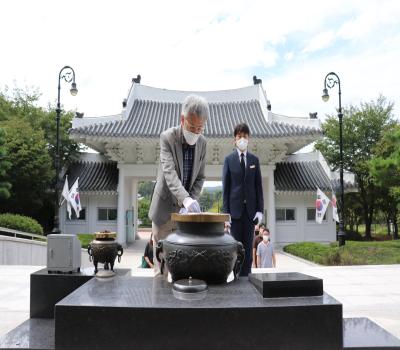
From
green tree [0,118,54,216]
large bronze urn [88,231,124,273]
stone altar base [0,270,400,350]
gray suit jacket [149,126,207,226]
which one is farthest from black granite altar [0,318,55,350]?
green tree [0,118,54,216]

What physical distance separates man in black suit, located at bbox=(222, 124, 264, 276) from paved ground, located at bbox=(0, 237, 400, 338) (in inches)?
55.0

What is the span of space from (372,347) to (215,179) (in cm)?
1633

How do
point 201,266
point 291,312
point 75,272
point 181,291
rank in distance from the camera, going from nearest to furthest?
point 291,312, point 181,291, point 201,266, point 75,272

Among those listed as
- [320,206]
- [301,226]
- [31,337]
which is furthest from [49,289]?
[301,226]

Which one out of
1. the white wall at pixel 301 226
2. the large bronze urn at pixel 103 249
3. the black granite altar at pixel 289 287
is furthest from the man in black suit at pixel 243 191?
the white wall at pixel 301 226

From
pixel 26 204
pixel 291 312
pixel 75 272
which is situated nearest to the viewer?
pixel 291 312

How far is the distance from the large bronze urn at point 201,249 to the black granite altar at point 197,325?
0.41 meters

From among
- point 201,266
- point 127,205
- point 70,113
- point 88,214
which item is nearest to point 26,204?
point 88,214

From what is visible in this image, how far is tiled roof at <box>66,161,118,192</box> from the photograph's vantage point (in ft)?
61.1

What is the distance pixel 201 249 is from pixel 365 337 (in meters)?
1.23

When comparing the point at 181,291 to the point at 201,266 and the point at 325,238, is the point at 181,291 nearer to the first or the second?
the point at 201,266

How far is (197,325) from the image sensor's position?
90.1 inches

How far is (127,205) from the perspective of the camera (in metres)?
19.1

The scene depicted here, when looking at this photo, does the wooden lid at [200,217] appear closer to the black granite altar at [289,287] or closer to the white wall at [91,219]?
the black granite altar at [289,287]
